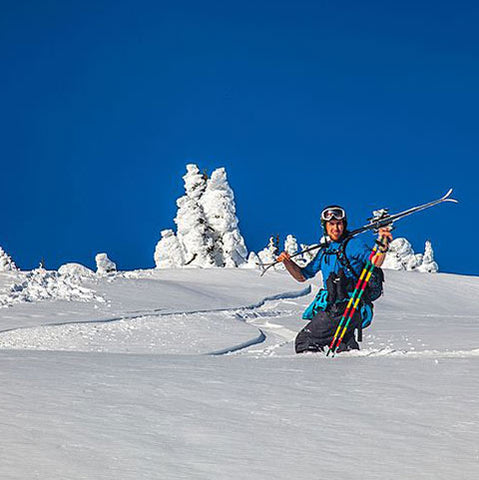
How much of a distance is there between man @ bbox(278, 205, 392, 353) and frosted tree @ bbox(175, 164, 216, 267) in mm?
35179

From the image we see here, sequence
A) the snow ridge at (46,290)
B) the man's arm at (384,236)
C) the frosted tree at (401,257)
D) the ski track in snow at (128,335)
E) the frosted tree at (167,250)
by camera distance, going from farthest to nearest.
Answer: the frosted tree at (401,257), the frosted tree at (167,250), the snow ridge at (46,290), the ski track in snow at (128,335), the man's arm at (384,236)

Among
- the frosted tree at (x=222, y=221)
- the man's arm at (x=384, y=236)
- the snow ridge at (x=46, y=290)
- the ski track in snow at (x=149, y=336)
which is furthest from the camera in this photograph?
the frosted tree at (x=222, y=221)

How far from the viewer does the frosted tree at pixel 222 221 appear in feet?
139

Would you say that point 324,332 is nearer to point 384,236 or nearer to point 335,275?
point 335,275

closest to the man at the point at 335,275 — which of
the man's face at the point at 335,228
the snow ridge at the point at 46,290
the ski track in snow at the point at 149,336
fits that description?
the man's face at the point at 335,228

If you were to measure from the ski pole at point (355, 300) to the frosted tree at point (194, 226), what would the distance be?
35.4 metres

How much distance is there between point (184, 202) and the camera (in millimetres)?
44531

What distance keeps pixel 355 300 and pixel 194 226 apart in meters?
36.0

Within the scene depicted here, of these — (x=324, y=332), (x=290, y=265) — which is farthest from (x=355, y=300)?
(x=290, y=265)

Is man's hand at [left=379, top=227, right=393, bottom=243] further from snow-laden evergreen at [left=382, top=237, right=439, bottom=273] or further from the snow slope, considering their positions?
snow-laden evergreen at [left=382, top=237, right=439, bottom=273]

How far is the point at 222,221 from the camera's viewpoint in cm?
4294

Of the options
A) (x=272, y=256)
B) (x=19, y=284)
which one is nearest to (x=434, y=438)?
(x=19, y=284)

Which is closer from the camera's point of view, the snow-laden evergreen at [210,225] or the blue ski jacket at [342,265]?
the blue ski jacket at [342,265]

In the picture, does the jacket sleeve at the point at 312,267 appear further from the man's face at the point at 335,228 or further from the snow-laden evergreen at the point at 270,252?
the snow-laden evergreen at the point at 270,252
